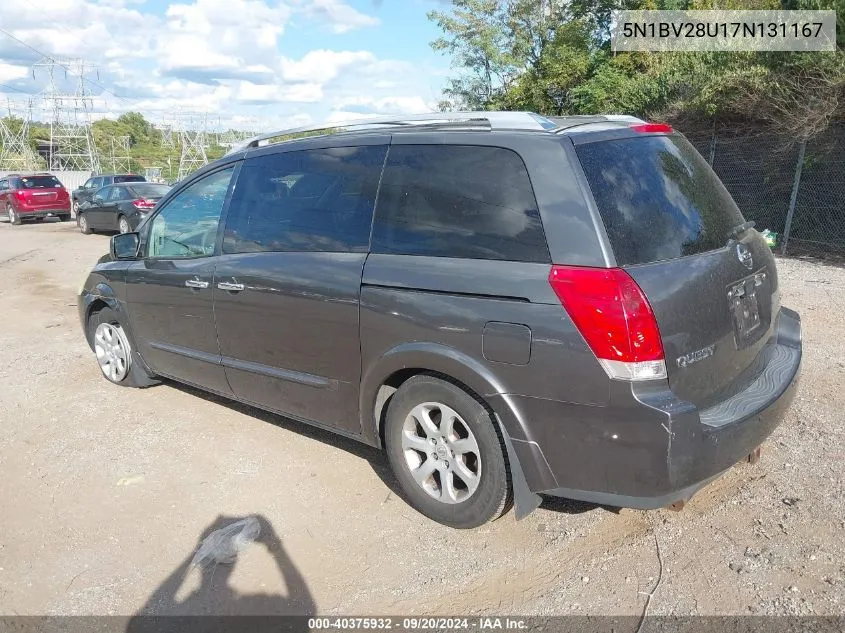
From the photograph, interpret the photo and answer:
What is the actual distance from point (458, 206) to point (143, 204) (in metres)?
17.1

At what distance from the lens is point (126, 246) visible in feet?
17.5

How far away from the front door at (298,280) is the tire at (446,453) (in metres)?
0.36

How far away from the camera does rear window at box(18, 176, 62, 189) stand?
81.7 ft

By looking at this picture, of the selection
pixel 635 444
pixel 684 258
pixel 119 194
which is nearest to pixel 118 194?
pixel 119 194

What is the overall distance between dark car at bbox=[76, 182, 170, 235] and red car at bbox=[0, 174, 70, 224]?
5504 millimetres

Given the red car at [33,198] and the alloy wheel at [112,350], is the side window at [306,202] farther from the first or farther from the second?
the red car at [33,198]

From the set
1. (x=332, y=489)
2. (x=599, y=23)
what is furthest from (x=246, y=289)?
(x=599, y=23)

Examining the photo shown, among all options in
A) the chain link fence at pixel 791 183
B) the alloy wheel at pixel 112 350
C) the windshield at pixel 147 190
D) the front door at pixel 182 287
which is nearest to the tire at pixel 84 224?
the windshield at pixel 147 190

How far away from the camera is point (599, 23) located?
73.5 ft

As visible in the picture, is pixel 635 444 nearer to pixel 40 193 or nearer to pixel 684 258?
pixel 684 258

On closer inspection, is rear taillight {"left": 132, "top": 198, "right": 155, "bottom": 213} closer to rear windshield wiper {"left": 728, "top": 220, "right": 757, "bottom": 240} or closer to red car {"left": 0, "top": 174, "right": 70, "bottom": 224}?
red car {"left": 0, "top": 174, "right": 70, "bottom": 224}

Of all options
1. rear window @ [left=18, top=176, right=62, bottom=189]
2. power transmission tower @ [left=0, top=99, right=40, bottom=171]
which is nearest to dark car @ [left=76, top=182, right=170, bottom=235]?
rear window @ [left=18, top=176, right=62, bottom=189]

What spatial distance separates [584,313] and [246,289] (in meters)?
2.19

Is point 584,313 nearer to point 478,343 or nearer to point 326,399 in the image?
point 478,343
